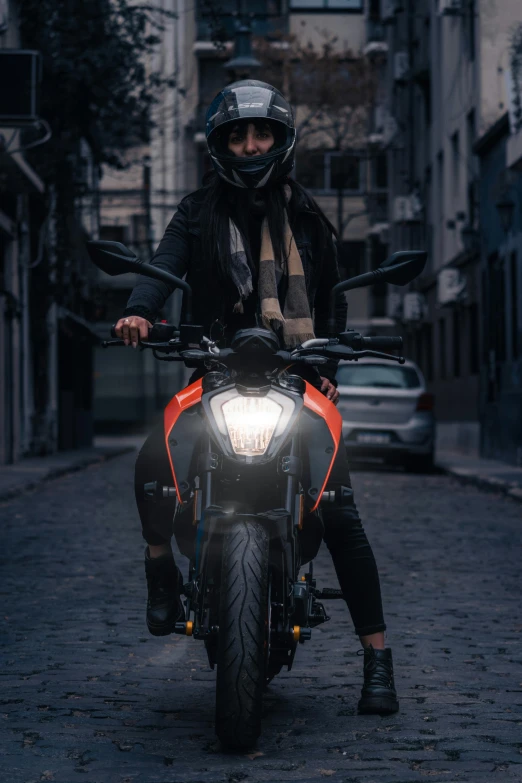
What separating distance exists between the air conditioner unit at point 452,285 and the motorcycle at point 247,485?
28.7 metres

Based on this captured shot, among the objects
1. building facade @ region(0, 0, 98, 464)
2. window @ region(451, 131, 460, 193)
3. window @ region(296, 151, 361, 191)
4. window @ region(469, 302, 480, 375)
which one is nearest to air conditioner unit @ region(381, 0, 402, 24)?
window @ region(296, 151, 361, 191)

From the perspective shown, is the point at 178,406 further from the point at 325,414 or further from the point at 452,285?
the point at 452,285

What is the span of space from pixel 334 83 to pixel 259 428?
38.8m

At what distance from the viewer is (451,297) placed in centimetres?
3325

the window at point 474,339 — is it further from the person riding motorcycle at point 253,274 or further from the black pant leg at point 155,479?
the black pant leg at point 155,479

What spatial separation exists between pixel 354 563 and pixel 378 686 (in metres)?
0.41

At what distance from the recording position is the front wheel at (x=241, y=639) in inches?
163

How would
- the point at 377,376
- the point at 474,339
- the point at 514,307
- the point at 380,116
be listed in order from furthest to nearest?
the point at 380,116 < the point at 474,339 < the point at 514,307 < the point at 377,376

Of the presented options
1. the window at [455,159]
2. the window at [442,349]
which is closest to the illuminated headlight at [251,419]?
the window at [455,159]

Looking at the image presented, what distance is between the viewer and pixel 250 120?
4.77m

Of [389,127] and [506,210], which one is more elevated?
[389,127]

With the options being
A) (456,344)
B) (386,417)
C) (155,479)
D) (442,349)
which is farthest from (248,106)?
(442,349)

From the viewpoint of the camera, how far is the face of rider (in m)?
4.77

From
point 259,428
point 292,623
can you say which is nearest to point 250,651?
point 292,623
